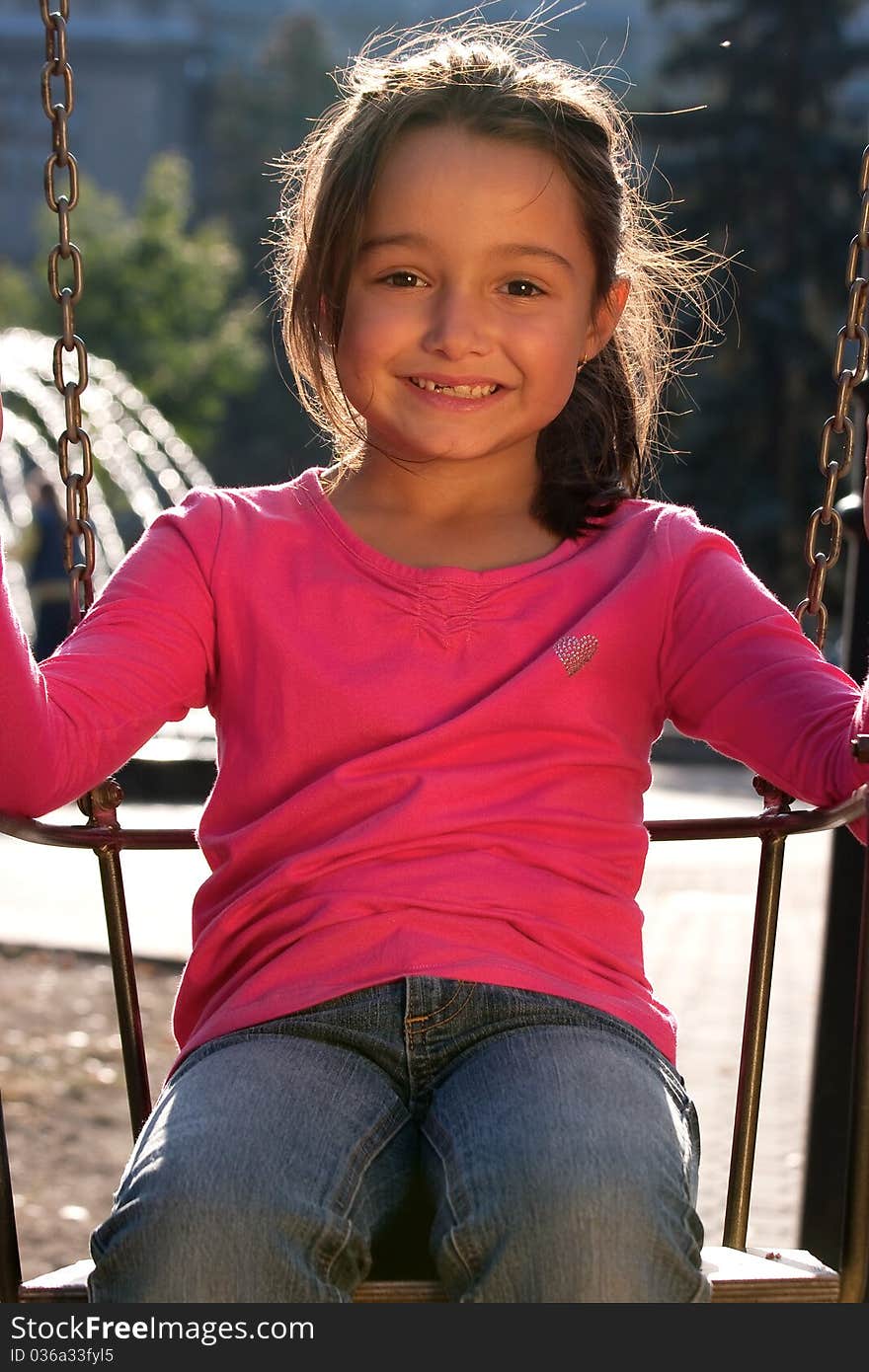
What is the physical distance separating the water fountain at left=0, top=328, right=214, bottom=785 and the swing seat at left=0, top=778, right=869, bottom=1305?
766cm

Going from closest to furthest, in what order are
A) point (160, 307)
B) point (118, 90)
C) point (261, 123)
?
point (160, 307)
point (261, 123)
point (118, 90)

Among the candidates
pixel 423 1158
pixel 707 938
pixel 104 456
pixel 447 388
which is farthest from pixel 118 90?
pixel 423 1158

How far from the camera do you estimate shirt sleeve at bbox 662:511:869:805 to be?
2.06 metres

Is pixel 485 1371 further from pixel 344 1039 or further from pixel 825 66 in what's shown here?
pixel 825 66

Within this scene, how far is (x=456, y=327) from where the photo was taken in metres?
2.16

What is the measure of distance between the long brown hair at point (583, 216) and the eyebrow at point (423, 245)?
3cm

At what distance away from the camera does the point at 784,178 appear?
25141mm

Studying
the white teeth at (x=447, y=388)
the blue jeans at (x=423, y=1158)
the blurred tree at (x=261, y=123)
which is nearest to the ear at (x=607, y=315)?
the white teeth at (x=447, y=388)

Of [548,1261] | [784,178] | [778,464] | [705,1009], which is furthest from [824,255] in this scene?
[548,1261]

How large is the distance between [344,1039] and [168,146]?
62190mm

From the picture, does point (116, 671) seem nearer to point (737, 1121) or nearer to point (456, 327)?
point (456, 327)

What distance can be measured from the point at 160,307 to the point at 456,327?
31.8m

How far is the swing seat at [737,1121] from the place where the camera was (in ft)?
6.17

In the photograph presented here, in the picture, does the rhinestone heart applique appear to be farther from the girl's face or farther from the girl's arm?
the girl's arm
